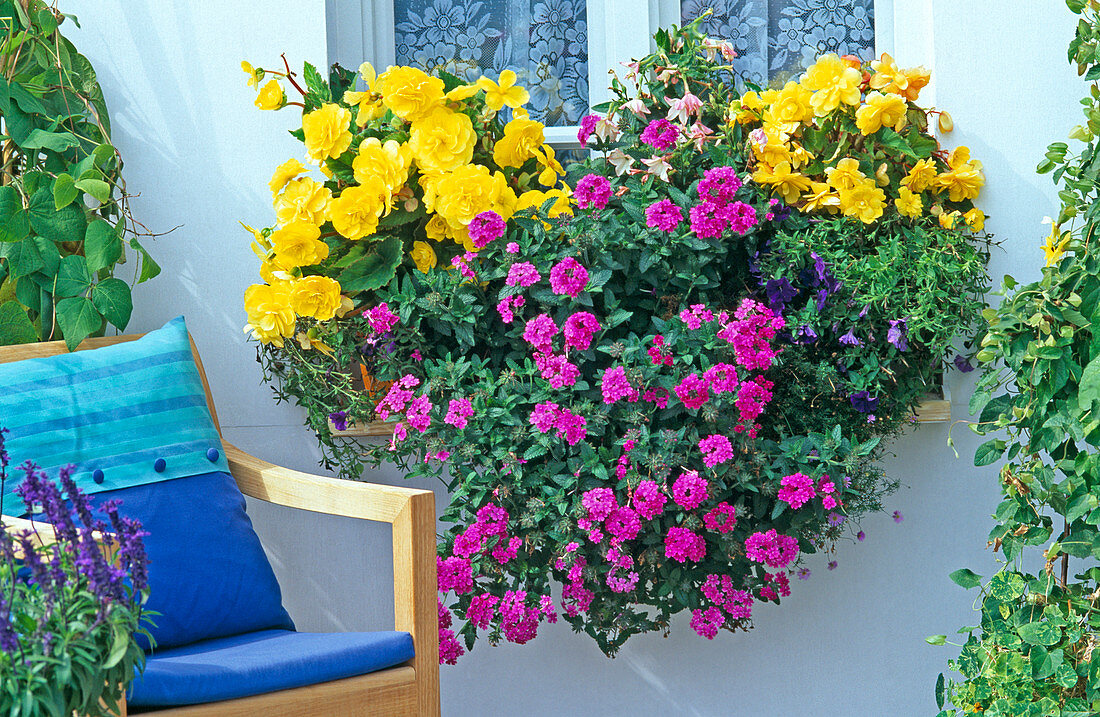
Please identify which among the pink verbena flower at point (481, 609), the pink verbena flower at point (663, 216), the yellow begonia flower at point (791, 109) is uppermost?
the yellow begonia flower at point (791, 109)

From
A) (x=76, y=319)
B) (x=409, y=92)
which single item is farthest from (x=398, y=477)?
(x=409, y=92)

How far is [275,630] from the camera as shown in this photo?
5.20ft

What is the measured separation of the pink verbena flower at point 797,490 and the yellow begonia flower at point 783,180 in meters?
0.56

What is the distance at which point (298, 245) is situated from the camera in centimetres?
175

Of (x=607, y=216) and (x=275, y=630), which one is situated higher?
(x=607, y=216)

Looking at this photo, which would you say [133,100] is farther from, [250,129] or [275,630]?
[275,630]

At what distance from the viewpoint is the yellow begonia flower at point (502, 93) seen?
72.2 inches

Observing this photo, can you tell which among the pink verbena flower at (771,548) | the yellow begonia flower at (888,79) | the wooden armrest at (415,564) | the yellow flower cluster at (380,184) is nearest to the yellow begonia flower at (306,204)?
the yellow flower cluster at (380,184)

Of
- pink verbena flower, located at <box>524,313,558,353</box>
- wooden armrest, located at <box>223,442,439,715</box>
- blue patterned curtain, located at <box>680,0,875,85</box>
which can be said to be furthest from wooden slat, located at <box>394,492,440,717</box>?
blue patterned curtain, located at <box>680,0,875,85</box>

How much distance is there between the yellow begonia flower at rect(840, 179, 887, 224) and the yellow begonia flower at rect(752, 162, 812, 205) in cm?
8

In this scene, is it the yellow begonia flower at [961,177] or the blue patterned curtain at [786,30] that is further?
the blue patterned curtain at [786,30]

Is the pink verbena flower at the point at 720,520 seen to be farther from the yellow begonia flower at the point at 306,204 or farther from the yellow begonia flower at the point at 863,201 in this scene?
the yellow begonia flower at the point at 306,204

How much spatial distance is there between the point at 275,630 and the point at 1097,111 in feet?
5.59

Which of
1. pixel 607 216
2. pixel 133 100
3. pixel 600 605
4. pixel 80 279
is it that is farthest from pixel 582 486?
pixel 133 100
